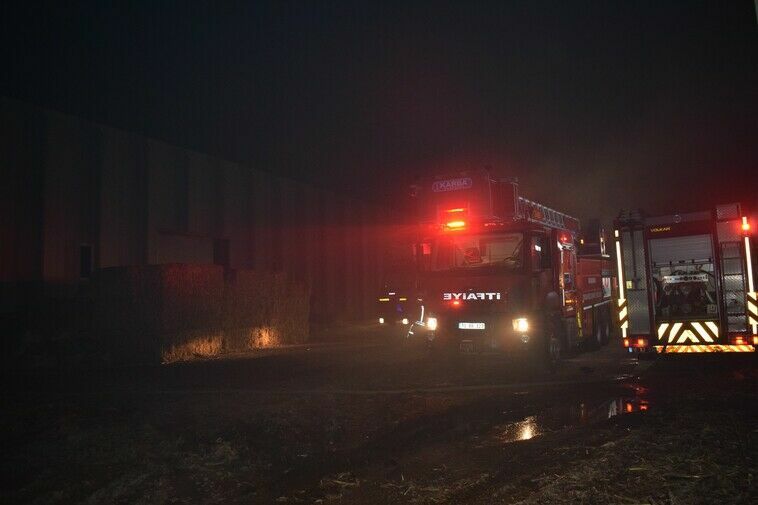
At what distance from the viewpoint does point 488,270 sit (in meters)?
11.6

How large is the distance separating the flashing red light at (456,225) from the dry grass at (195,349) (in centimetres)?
772

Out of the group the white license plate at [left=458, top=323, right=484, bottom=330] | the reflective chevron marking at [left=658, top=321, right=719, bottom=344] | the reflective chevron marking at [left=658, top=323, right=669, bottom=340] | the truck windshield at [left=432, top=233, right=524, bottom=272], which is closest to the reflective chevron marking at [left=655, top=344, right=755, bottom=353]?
the reflective chevron marking at [left=658, top=321, right=719, bottom=344]

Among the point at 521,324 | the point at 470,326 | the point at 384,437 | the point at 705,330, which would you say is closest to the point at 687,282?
the point at 705,330

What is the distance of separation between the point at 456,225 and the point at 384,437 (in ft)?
20.0

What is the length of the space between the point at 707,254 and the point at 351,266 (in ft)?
80.6

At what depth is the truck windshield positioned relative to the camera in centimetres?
1156

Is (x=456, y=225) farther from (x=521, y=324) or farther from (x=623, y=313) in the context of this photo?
(x=623, y=313)

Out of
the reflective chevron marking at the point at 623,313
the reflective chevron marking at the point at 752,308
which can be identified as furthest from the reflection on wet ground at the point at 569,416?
the reflective chevron marking at the point at 752,308

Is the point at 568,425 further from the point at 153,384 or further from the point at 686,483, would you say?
the point at 153,384

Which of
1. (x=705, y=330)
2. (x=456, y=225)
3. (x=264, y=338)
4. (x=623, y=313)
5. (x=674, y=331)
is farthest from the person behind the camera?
(x=264, y=338)

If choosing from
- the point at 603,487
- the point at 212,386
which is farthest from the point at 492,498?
the point at 212,386

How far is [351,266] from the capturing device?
116 feet

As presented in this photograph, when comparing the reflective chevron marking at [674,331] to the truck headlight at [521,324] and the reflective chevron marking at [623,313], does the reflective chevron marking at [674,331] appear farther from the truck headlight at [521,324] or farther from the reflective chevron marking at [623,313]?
the truck headlight at [521,324]

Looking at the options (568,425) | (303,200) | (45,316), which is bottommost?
(568,425)
